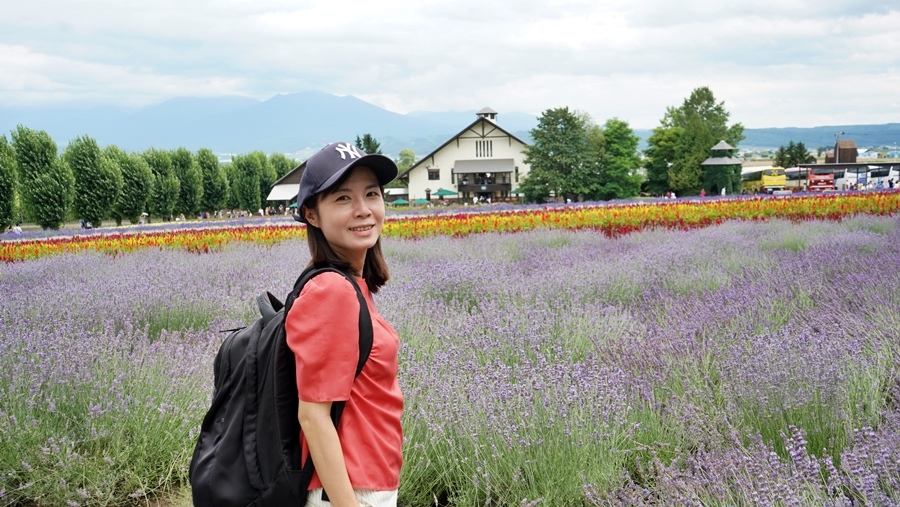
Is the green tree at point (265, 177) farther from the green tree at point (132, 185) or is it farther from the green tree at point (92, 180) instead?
the green tree at point (92, 180)

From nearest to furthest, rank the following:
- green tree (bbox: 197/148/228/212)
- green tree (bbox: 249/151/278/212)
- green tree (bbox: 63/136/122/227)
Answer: green tree (bbox: 63/136/122/227), green tree (bbox: 197/148/228/212), green tree (bbox: 249/151/278/212)

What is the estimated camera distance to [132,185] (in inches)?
1718

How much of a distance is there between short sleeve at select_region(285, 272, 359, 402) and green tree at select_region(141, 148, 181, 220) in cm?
4766

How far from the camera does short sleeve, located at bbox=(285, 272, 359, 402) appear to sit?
1546 millimetres

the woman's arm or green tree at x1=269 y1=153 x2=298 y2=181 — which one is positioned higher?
green tree at x1=269 y1=153 x2=298 y2=181

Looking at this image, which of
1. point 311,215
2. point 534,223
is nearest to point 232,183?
point 534,223

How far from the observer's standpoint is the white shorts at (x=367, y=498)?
5.46 feet

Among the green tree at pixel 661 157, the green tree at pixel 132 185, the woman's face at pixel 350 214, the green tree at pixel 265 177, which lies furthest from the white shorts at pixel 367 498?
the green tree at pixel 265 177

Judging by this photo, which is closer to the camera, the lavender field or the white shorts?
the white shorts

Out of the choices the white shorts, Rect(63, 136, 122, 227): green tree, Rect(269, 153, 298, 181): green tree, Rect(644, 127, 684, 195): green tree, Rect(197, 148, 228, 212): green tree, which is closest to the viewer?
the white shorts

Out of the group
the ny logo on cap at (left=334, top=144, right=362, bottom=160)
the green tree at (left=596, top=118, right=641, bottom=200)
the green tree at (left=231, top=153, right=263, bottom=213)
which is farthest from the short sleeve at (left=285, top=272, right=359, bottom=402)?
the green tree at (left=231, top=153, right=263, bottom=213)

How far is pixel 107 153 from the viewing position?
4478 centimetres

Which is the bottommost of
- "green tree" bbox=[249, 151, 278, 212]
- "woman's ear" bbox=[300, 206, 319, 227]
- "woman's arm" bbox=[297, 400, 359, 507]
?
"woman's arm" bbox=[297, 400, 359, 507]

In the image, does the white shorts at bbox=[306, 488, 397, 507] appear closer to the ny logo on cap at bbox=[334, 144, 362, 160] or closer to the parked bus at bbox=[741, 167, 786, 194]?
the ny logo on cap at bbox=[334, 144, 362, 160]
